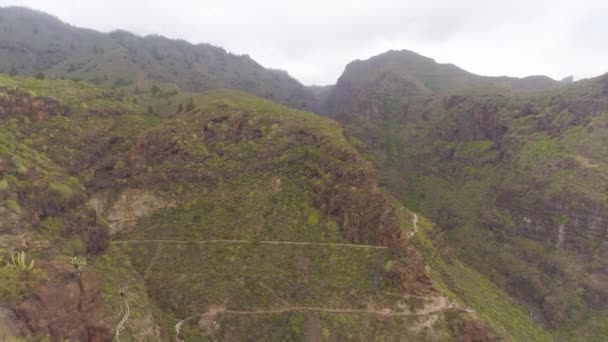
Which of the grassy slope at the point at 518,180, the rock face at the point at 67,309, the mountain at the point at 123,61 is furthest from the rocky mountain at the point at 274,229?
the mountain at the point at 123,61

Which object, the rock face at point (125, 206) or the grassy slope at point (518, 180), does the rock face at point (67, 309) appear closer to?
the rock face at point (125, 206)

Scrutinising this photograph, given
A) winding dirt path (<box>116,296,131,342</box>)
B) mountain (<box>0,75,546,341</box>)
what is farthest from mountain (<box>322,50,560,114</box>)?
winding dirt path (<box>116,296,131,342</box>)

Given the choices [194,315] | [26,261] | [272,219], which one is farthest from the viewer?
[272,219]

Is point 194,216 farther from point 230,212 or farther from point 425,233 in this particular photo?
point 425,233

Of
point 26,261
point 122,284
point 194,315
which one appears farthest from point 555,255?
point 26,261

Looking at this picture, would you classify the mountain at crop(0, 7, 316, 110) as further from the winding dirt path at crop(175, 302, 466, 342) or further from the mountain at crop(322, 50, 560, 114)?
the winding dirt path at crop(175, 302, 466, 342)

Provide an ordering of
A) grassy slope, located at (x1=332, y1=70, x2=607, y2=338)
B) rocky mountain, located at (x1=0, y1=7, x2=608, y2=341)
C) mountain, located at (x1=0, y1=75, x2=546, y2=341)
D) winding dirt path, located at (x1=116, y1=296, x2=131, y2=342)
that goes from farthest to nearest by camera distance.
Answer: grassy slope, located at (x1=332, y1=70, x2=607, y2=338) < rocky mountain, located at (x1=0, y1=7, x2=608, y2=341) < mountain, located at (x1=0, y1=75, x2=546, y2=341) < winding dirt path, located at (x1=116, y1=296, x2=131, y2=342)
